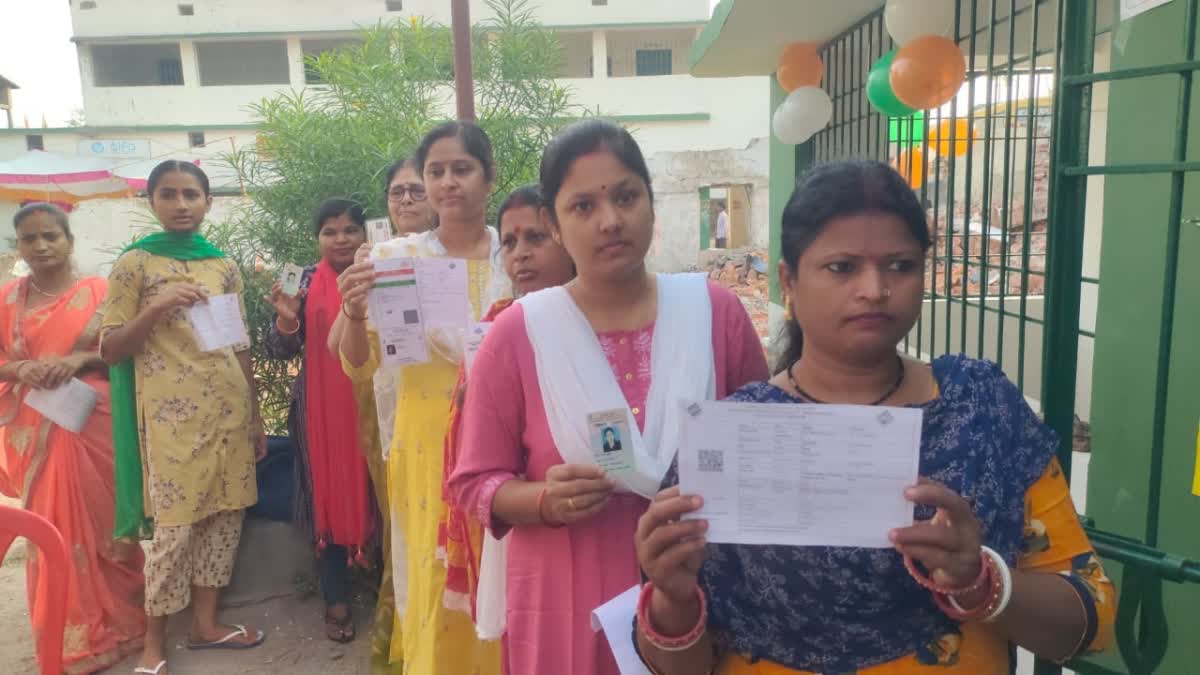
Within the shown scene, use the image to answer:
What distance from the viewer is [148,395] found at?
11.5 feet

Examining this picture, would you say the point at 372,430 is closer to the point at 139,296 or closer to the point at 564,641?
the point at 139,296

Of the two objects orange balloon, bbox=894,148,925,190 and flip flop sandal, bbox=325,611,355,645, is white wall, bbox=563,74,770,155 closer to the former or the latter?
orange balloon, bbox=894,148,925,190

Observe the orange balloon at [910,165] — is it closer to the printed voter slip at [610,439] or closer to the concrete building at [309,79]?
the printed voter slip at [610,439]

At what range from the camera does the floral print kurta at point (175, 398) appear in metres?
3.48

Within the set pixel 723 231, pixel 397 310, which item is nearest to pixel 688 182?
pixel 723 231

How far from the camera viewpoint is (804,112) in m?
5.81

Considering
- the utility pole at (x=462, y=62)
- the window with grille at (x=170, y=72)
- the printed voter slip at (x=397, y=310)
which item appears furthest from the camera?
the window with grille at (x=170, y=72)

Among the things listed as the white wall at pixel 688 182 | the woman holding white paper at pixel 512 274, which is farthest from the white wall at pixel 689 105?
the woman holding white paper at pixel 512 274

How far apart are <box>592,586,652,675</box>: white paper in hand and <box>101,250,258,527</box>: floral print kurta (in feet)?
8.83

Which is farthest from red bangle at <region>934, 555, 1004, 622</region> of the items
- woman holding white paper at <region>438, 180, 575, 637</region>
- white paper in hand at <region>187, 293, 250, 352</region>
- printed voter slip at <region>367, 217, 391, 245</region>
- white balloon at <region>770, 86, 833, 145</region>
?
white balloon at <region>770, 86, 833, 145</region>

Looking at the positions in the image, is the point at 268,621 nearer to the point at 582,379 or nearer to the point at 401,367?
the point at 401,367

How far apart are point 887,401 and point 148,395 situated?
10.6ft

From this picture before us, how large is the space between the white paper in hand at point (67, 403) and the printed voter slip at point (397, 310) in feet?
6.70

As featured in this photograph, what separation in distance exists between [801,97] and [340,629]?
14.7 feet
